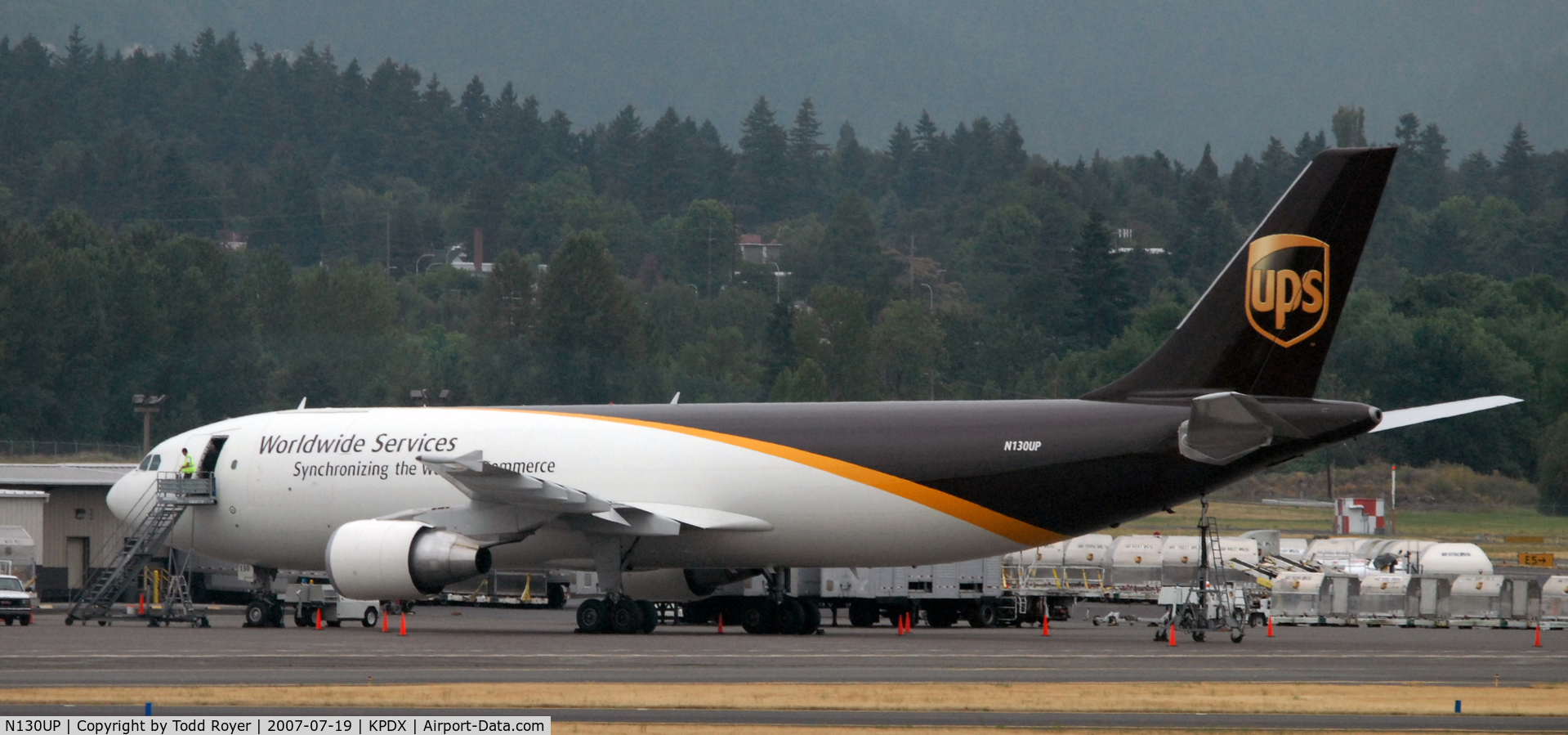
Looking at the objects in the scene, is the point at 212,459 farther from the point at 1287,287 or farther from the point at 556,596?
the point at 1287,287

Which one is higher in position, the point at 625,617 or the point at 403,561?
the point at 403,561

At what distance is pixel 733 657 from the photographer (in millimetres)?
25250

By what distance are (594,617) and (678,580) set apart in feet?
7.54

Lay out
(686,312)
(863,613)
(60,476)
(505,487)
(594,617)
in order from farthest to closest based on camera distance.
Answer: (686,312) → (60,476) → (863,613) → (594,617) → (505,487)

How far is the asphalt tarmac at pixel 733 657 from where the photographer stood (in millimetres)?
21562

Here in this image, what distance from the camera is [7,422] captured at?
297 feet

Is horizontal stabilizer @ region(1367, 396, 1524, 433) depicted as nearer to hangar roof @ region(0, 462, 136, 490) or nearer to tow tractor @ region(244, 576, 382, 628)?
tow tractor @ region(244, 576, 382, 628)

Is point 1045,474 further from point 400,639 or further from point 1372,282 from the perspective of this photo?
point 1372,282

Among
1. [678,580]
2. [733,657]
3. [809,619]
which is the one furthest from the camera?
[678,580]

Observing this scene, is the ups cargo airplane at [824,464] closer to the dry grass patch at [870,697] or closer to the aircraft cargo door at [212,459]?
the aircraft cargo door at [212,459]

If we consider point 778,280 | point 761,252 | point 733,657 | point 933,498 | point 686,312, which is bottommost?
point 733,657

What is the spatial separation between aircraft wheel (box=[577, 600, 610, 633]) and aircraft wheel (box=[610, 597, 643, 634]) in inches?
3.5

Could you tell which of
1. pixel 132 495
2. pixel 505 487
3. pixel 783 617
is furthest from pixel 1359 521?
pixel 505 487

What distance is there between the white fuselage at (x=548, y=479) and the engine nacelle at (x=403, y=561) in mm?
1392
